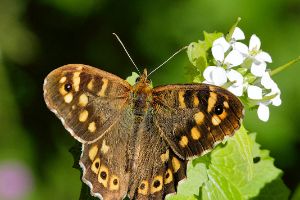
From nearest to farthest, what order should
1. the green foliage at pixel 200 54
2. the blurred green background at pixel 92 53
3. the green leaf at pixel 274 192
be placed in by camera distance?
the green foliage at pixel 200 54
the green leaf at pixel 274 192
the blurred green background at pixel 92 53

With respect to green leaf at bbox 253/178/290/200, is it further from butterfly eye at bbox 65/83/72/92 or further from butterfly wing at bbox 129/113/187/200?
butterfly eye at bbox 65/83/72/92

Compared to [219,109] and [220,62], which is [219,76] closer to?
[220,62]

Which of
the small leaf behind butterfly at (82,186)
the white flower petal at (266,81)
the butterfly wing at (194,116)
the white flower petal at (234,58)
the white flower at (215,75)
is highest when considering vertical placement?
the white flower petal at (234,58)

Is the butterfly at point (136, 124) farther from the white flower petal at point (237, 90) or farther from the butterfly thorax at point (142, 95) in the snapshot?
the white flower petal at point (237, 90)

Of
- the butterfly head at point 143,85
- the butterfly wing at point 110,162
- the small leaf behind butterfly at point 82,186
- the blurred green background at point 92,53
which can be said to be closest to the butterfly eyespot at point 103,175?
the butterfly wing at point 110,162

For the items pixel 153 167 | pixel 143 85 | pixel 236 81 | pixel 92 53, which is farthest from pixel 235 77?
pixel 92 53

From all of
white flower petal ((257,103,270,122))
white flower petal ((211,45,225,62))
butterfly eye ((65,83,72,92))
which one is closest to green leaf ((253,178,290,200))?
white flower petal ((257,103,270,122))

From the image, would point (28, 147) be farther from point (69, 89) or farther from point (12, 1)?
point (69, 89)

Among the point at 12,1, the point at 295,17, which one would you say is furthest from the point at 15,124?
the point at 295,17
